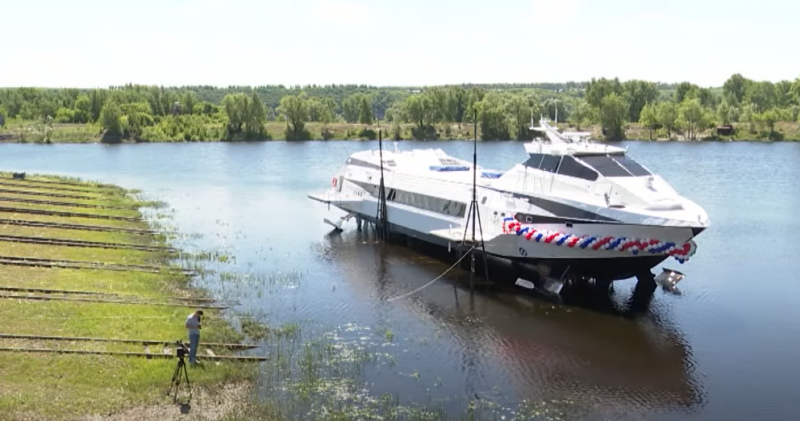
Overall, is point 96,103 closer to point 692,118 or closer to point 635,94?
point 635,94

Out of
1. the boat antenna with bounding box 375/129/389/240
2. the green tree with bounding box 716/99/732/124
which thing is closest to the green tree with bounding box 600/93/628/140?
the green tree with bounding box 716/99/732/124

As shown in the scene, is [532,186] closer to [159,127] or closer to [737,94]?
[159,127]

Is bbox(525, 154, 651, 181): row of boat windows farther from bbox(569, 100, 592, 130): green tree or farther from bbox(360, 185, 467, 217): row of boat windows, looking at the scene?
bbox(569, 100, 592, 130): green tree

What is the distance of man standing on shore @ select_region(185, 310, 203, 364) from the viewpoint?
2047 cm

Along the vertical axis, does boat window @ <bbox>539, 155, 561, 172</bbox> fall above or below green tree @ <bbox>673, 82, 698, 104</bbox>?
below

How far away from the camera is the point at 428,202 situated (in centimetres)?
4003

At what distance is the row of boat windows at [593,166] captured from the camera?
3133 centimetres

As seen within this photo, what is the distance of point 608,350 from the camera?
2464 centimetres

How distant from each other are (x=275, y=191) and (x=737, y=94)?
146 meters

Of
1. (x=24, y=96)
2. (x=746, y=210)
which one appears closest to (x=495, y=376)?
(x=746, y=210)

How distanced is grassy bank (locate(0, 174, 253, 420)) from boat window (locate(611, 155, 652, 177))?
18.7 metres

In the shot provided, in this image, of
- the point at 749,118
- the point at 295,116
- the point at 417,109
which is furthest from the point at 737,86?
the point at 295,116

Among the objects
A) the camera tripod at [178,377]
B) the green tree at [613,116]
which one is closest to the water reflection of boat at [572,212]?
the camera tripod at [178,377]

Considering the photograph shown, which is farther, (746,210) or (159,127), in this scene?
(159,127)
